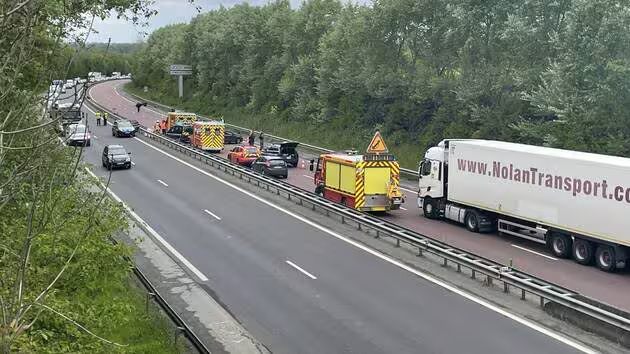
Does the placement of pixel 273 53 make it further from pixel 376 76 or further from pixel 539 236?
pixel 539 236

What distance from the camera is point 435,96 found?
4522cm

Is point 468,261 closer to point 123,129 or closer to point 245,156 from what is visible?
point 245,156

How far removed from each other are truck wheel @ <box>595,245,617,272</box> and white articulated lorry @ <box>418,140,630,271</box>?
0.03 metres

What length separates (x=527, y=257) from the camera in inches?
875

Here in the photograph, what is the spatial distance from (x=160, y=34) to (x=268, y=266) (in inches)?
4774

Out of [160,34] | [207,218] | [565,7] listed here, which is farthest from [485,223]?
[160,34]

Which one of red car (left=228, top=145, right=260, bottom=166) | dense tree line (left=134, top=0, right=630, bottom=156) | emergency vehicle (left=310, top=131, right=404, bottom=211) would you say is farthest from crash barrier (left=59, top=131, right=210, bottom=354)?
red car (left=228, top=145, right=260, bottom=166)

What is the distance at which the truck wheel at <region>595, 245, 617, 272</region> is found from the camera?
20125mm

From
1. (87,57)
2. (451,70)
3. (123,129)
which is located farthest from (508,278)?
(123,129)

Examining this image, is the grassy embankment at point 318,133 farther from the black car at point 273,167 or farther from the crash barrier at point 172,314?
the crash barrier at point 172,314

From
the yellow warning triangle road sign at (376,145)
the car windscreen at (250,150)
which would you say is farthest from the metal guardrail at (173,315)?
the car windscreen at (250,150)

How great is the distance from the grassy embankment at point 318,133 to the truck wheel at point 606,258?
22.5 m

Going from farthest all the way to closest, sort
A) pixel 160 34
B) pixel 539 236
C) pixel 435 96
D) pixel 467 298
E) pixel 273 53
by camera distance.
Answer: pixel 160 34
pixel 273 53
pixel 435 96
pixel 539 236
pixel 467 298

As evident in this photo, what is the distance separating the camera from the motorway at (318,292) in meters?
14.9
